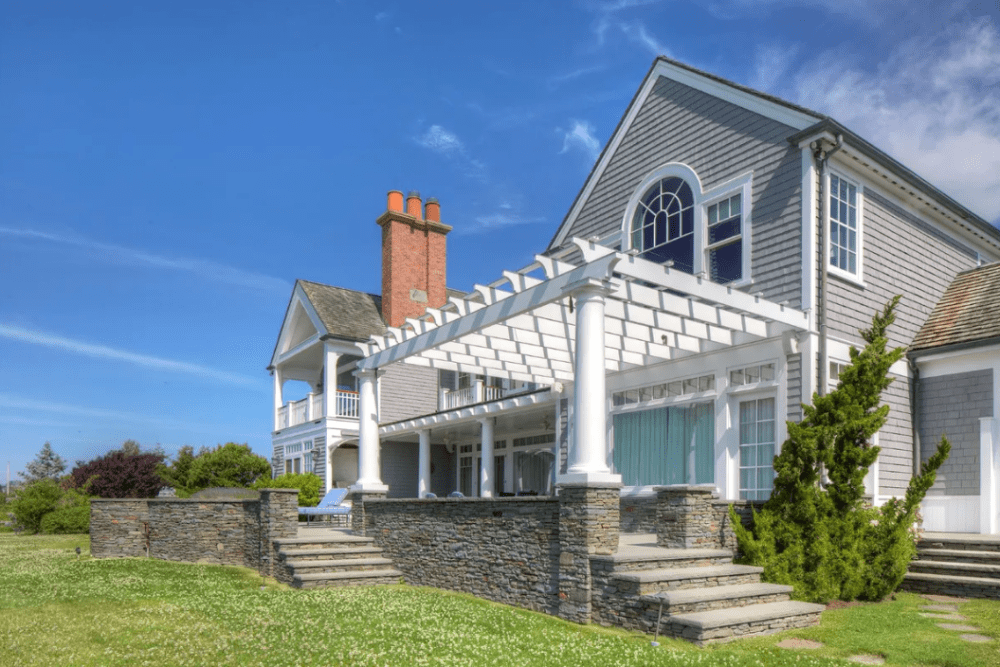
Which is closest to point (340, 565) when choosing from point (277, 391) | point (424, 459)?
point (424, 459)

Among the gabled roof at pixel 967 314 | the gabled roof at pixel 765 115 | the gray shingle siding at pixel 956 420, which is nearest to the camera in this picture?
the gabled roof at pixel 765 115

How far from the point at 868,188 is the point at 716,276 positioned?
2.80 meters

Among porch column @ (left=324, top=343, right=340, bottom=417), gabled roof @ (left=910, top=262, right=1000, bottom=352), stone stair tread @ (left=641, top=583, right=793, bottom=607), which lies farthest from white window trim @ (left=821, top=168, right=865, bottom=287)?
porch column @ (left=324, top=343, right=340, bottom=417)

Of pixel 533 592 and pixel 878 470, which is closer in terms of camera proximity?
pixel 533 592

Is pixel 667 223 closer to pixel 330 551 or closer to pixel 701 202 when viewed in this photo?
pixel 701 202

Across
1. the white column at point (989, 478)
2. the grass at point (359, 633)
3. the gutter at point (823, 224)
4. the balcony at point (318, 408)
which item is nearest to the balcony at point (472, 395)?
the balcony at point (318, 408)

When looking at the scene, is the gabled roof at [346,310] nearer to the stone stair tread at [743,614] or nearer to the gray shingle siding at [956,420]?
the gray shingle siding at [956,420]

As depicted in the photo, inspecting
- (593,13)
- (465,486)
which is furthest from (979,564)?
(465,486)

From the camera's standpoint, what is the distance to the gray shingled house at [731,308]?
10.8m

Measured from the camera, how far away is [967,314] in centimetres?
1274

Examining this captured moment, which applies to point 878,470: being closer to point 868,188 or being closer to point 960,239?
point 868,188

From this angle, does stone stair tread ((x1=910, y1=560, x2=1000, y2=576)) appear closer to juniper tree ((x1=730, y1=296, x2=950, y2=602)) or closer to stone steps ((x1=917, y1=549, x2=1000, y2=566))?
stone steps ((x1=917, y1=549, x2=1000, y2=566))

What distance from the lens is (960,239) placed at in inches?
578

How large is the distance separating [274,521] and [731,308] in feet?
26.1
